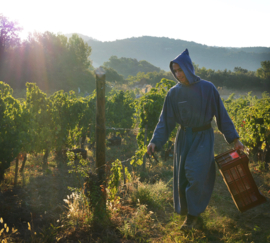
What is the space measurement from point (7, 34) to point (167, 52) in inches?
5861

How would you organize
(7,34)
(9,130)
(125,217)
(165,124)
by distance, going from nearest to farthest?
1. (165,124)
2. (125,217)
3. (9,130)
4. (7,34)

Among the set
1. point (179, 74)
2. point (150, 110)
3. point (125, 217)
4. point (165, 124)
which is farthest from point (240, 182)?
point (150, 110)

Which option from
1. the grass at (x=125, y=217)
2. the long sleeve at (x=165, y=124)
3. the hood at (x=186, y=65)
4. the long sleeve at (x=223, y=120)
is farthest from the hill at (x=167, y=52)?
the long sleeve at (x=223, y=120)

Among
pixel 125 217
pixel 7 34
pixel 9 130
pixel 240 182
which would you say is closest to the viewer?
pixel 240 182

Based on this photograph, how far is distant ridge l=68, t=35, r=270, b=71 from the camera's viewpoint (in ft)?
465

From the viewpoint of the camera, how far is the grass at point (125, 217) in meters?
2.50

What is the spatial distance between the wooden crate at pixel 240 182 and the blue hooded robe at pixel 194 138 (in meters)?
0.20

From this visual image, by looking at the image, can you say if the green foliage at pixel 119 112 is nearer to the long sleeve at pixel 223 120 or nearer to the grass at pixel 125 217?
the grass at pixel 125 217

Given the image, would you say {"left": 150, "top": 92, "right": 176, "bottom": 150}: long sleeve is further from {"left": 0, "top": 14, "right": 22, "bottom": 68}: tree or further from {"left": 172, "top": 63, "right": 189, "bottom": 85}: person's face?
{"left": 0, "top": 14, "right": 22, "bottom": 68}: tree

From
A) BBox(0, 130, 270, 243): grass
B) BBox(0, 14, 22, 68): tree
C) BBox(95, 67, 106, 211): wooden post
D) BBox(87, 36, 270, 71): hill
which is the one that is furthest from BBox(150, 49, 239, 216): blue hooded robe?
BBox(87, 36, 270, 71): hill

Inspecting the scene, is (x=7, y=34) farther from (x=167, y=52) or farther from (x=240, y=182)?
(x=167, y=52)

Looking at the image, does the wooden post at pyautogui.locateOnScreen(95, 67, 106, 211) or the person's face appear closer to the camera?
the person's face

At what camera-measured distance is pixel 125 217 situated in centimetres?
300

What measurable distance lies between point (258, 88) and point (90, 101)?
1357 inches
